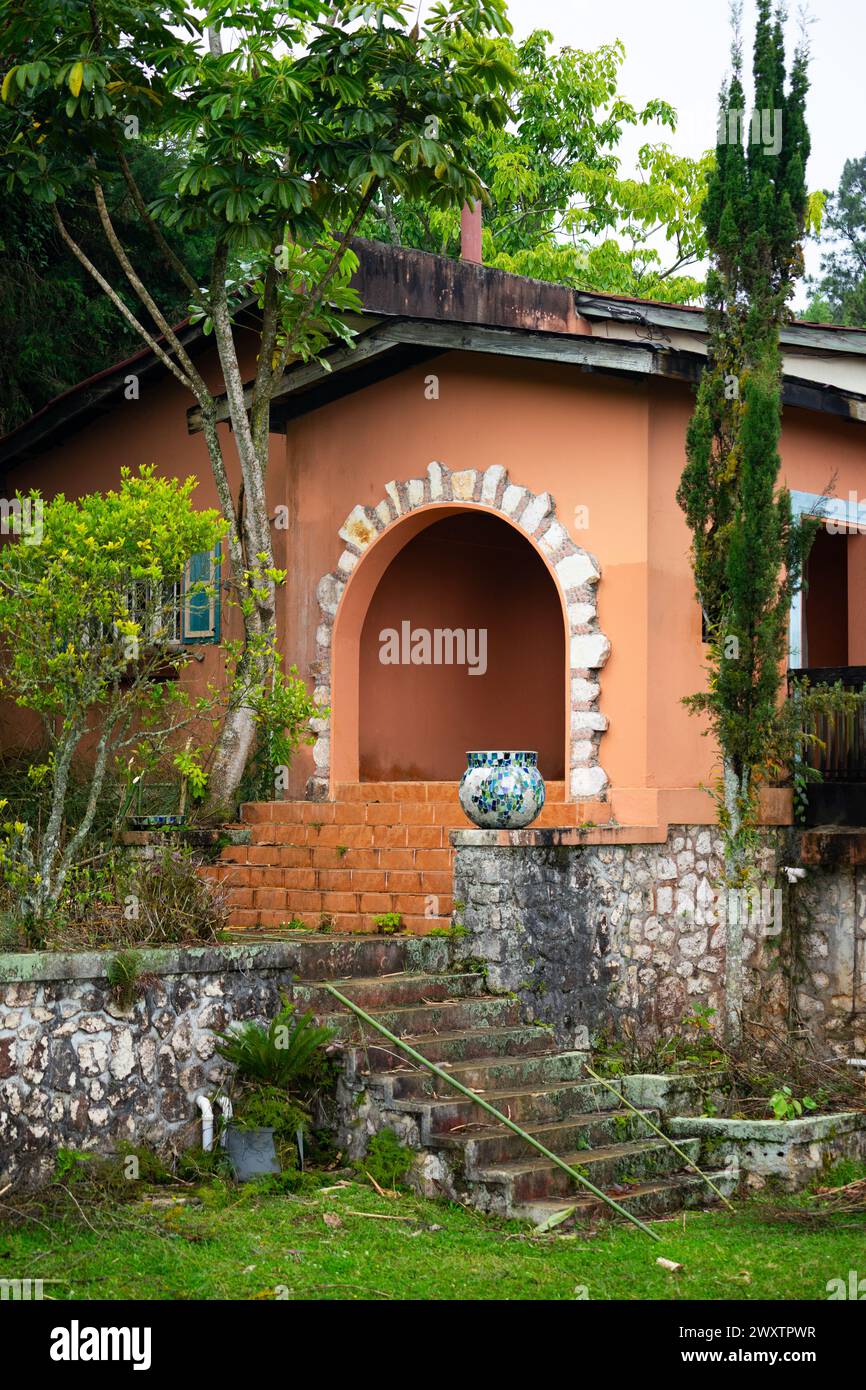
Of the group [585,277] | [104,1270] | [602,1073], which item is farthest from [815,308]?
[104,1270]

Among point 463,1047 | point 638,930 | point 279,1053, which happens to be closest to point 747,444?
point 638,930

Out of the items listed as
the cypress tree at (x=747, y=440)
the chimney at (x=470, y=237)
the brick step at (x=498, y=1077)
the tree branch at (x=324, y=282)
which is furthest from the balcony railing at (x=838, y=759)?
the chimney at (x=470, y=237)

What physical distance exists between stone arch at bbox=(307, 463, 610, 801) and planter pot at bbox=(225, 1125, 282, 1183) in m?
3.38

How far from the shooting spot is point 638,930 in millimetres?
9438

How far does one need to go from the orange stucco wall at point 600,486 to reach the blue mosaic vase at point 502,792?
3.10ft

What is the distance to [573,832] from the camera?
355 inches

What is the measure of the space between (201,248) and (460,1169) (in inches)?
454

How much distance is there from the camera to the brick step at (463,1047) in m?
7.62

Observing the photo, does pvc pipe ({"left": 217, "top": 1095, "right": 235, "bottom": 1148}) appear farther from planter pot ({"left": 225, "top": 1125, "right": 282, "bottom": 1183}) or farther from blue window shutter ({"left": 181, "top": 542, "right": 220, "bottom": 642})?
blue window shutter ({"left": 181, "top": 542, "right": 220, "bottom": 642})

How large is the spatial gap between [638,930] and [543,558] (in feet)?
8.17
